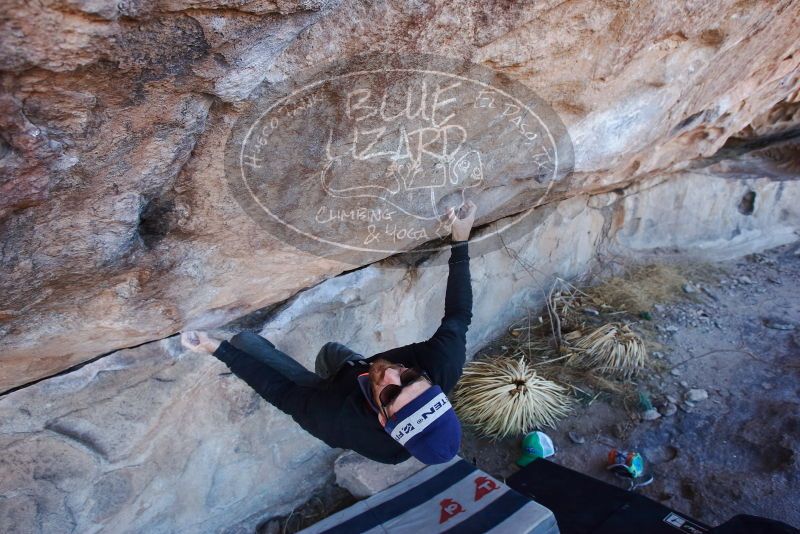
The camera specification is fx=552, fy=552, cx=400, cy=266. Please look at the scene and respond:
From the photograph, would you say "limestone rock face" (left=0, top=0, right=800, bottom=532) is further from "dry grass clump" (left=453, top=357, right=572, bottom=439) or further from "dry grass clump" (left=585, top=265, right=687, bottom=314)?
"dry grass clump" (left=585, top=265, right=687, bottom=314)

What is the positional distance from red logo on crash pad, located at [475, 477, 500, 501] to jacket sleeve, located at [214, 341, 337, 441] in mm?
1009

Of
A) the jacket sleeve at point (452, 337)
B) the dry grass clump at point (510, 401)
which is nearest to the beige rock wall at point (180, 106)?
the jacket sleeve at point (452, 337)

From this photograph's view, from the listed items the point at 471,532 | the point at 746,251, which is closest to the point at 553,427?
the point at 471,532

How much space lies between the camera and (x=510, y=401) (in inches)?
120

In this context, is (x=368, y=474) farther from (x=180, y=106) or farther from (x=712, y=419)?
(x=180, y=106)

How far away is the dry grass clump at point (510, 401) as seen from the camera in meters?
3.04

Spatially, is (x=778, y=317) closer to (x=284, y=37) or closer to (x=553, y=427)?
(x=553, y=427)

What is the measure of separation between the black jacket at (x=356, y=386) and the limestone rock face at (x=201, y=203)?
0.34 m

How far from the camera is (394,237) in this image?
7.09 feet

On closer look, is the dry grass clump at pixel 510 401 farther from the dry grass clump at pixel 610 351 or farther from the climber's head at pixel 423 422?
the climber's head at pixel 423 422

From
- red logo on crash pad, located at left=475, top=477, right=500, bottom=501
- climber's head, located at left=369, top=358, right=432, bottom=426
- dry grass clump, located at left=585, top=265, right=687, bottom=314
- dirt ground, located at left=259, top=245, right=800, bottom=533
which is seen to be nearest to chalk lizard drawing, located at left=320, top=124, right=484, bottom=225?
climber's head, located at left=369, top=358, right=432, bottom=426

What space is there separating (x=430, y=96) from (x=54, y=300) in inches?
44.2

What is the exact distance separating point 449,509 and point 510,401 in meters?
0.83

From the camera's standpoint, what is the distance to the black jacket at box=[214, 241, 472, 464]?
1.61 meters
